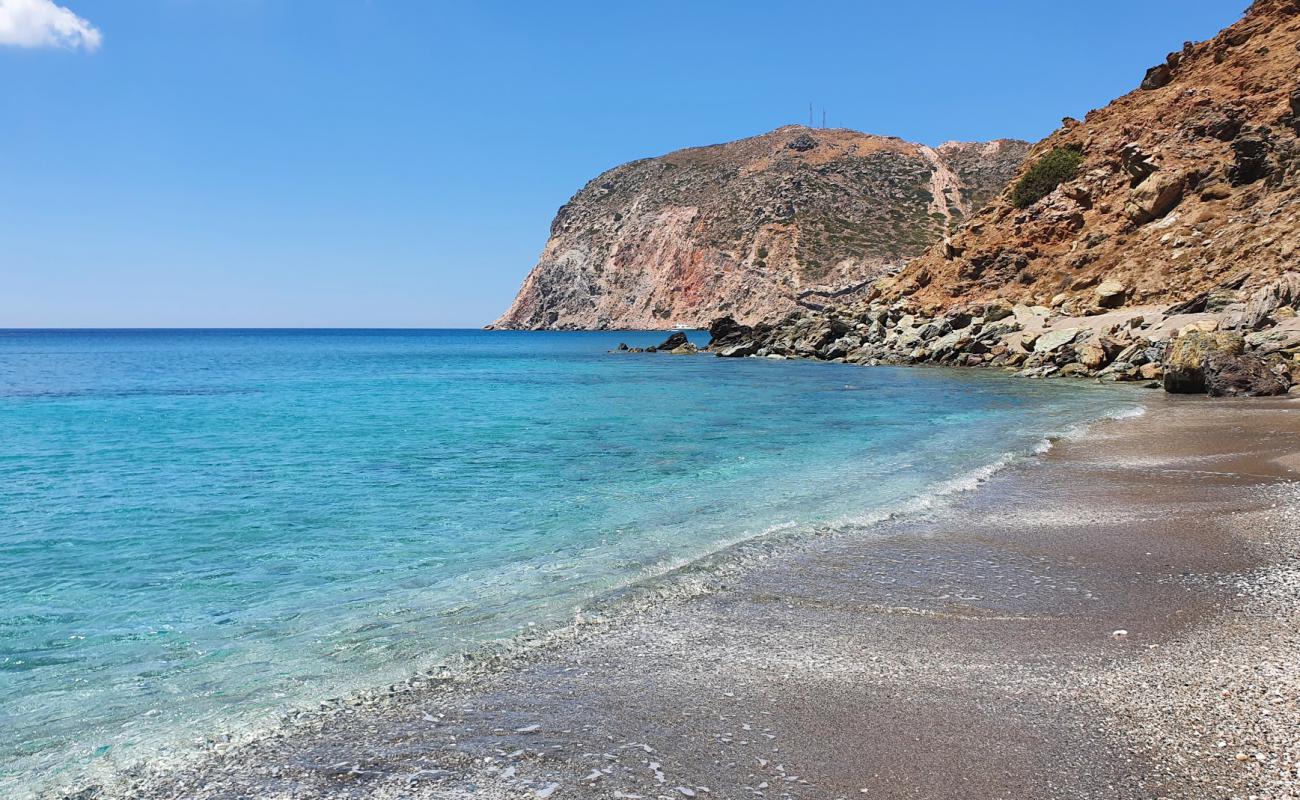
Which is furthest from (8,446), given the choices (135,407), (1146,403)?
(1146,403)

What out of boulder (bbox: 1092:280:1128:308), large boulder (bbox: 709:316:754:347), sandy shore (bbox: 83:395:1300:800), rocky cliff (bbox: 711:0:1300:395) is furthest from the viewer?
large boulder (bbox: 709:316:754:347)

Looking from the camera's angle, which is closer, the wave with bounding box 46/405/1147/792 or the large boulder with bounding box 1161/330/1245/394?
the wave with bounding box 46/405/1147/792

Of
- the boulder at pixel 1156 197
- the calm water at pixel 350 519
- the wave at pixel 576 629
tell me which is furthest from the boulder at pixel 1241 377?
the boulder at pixel 1156 197

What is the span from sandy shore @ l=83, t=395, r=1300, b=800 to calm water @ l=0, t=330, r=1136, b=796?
39.3 inches

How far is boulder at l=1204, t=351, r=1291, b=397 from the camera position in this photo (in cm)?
2198

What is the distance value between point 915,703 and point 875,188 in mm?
120555

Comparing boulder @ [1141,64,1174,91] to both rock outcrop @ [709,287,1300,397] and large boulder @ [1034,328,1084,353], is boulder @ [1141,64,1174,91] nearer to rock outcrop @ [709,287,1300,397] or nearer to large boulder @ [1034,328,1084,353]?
rock outcrop @ [709,287,1300,397]

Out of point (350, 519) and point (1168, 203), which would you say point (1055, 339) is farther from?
point (350, 519)

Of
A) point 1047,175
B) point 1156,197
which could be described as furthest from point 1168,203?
point 1047,175

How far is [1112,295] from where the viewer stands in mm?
36312

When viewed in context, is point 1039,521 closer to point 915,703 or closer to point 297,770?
point 915,703

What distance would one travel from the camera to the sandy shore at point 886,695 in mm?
3949

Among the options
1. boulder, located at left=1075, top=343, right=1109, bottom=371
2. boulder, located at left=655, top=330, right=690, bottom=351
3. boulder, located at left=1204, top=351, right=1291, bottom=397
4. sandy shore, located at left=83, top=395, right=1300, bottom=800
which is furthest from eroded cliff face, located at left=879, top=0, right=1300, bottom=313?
sandy shore, located at left=83, top=395, right=1300, bottom=800

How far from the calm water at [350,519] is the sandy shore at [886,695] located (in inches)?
39.3
